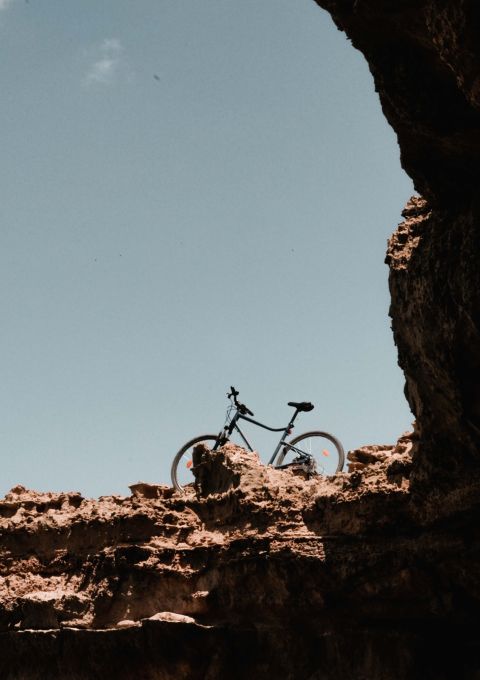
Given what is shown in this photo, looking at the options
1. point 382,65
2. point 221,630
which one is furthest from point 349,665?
point 382,65

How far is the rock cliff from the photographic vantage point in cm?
889

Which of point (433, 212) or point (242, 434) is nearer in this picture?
point (433, 212)

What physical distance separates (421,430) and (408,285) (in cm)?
196

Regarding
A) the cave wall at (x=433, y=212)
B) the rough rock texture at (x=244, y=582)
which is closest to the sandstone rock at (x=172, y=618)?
the rough rock texture at (x=244, y=582)

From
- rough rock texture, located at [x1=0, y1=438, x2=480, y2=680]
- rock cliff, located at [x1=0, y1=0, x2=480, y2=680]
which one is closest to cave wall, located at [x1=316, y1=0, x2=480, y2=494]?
rock cliff, located at [x1=0, y1=0, x2=480, y2=680]

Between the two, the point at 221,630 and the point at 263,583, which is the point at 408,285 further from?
the point at 221,630

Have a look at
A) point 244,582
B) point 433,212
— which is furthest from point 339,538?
point 433,212

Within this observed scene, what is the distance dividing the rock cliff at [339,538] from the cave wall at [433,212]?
0.06ft

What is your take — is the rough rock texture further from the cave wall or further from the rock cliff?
the cave wall

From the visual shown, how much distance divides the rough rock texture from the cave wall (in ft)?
6.16

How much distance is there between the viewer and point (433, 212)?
968 cm

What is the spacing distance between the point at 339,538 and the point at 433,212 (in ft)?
15.3

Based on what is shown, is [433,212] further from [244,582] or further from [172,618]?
[172,618]

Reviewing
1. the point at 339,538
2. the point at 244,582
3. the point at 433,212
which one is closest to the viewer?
the point at 433,212
